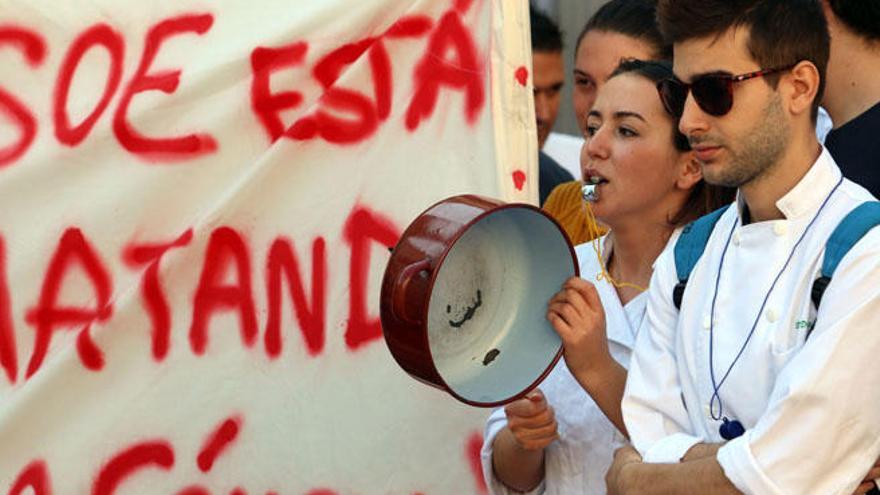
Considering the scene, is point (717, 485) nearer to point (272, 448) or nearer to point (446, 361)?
point (446, 361)

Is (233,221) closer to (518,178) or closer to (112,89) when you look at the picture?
(112,89)

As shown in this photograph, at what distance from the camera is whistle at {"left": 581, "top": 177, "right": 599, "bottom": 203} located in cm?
288

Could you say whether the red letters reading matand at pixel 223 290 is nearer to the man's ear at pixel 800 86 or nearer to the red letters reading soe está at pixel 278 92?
the red letters reading soe está at pixel 278 92

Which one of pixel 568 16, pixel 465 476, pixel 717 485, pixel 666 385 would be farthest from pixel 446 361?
pixel 568 16

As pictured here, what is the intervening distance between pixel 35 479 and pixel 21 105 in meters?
0.72

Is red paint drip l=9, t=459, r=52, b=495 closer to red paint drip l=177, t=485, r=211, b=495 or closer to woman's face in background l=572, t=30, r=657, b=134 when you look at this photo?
red paint drip l=177, t=485, r=211, b=495

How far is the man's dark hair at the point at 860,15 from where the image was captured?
9.44 ft

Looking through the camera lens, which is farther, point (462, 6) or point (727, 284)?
point (462, 6)

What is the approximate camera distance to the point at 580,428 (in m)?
2.82

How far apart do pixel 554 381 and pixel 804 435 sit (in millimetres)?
842

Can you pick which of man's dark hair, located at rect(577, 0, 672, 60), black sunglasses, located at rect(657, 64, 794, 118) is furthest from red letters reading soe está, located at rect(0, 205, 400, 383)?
black sunglasses, located at rect(657, 64, 794, 118)

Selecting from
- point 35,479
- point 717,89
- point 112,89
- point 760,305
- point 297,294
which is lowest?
point 760,305

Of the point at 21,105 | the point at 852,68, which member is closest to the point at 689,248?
the point at 852,68

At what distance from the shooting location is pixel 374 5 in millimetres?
3051
